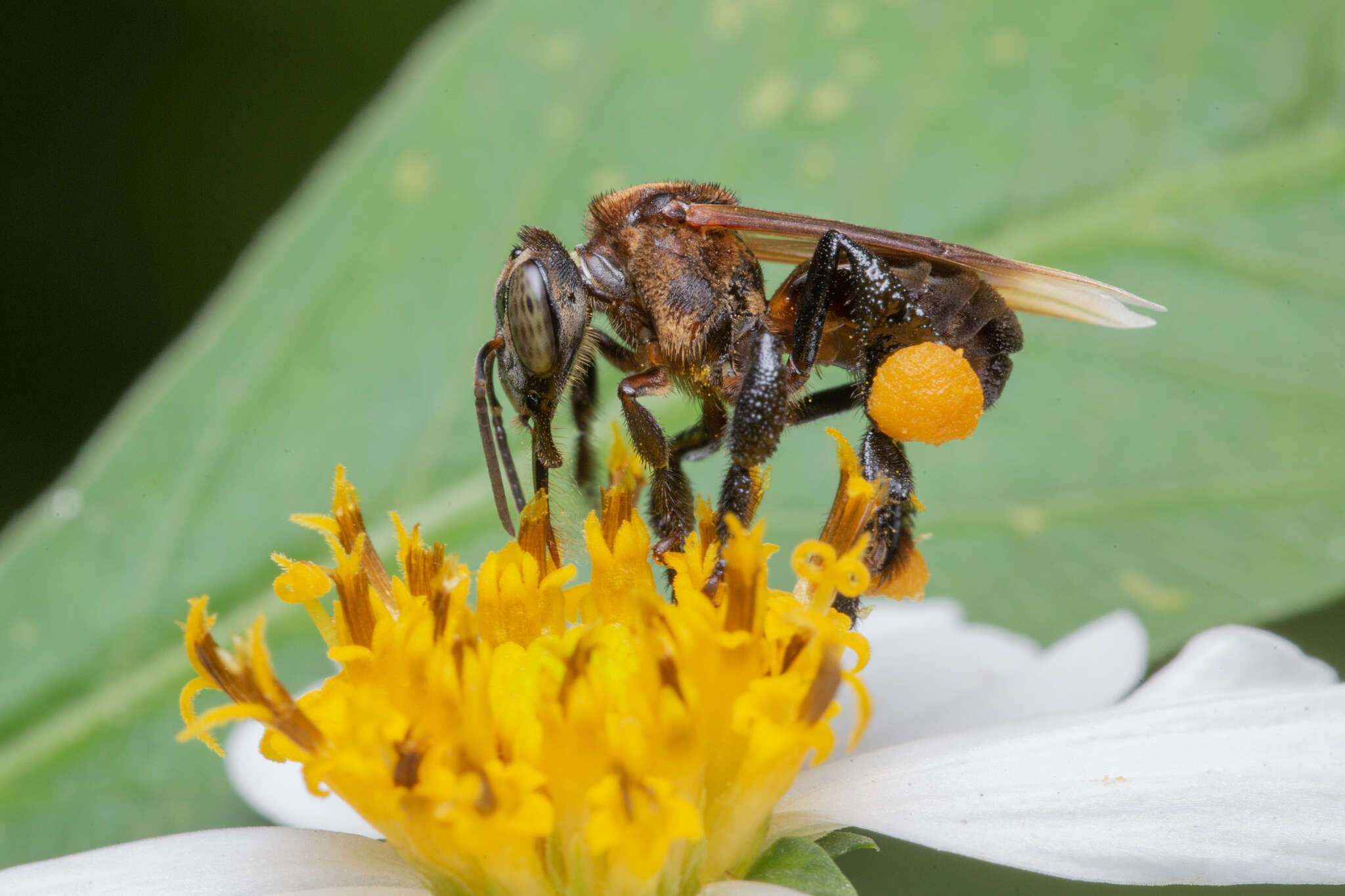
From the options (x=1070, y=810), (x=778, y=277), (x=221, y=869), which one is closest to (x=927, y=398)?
(x=1070, y=810)

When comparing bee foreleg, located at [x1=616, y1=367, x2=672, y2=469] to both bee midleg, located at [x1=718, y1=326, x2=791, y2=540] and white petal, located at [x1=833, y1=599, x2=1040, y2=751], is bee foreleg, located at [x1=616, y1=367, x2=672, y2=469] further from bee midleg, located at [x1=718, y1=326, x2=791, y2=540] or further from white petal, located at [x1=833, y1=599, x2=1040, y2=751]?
white petal, located at [x1=833, y1=599, x2=1040, y2=751]

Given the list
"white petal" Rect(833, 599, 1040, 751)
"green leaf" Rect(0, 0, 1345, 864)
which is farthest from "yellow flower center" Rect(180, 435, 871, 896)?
"green leaf" Rect(0, 0, 1345, 864)

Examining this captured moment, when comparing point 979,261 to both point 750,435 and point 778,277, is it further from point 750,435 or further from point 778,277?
point 778,277

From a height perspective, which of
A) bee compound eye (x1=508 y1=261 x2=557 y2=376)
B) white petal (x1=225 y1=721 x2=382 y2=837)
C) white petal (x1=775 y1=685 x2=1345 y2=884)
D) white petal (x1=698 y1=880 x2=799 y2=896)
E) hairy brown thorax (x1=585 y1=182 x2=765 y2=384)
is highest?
hairy brown thorax (x1=585 y1=182 x2=765 y2=384)

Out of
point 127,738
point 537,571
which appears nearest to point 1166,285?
point 537,571

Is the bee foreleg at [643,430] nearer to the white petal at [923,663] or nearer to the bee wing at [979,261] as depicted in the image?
the bee wing at [979,261]

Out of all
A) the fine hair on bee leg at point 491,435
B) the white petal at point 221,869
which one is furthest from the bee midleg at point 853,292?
the white petal at point 221,869

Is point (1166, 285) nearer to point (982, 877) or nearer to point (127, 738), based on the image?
point (982, 877)
